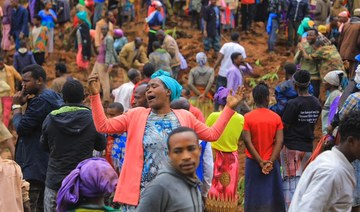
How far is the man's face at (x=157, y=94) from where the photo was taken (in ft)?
20.2

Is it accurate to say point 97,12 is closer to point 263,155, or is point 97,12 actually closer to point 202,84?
point 202,84

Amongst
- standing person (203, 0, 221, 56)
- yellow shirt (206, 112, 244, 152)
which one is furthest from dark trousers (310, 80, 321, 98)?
standing person (203, 0, 221, 56)

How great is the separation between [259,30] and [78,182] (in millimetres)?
17118

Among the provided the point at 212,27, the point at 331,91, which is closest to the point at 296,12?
the point at 212,27

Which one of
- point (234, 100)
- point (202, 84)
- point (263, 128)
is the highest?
point (234, 100)

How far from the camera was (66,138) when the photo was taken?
7336mm

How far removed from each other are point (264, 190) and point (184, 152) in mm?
4220

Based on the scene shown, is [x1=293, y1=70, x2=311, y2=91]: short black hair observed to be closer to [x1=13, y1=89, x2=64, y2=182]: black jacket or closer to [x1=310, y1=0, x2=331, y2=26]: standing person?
[x1=13, y1=89, x2=64, y2=182]: black jacket

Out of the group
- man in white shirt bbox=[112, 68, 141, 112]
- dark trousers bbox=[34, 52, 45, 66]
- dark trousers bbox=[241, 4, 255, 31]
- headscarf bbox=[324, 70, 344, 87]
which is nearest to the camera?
headscarf bbox=[324, 70, 344, 87]

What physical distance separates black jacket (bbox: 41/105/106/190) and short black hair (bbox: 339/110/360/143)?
3.01 metres

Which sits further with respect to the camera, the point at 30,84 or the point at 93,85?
the point at 30,84

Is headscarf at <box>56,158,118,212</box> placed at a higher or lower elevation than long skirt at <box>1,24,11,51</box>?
higher

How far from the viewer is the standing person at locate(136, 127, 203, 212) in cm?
476

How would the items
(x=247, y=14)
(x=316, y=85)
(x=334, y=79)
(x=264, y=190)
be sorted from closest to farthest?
(x=264, y=190)
(x=334, y=79)
(x=316, y=85)
(x=247, y=14)
